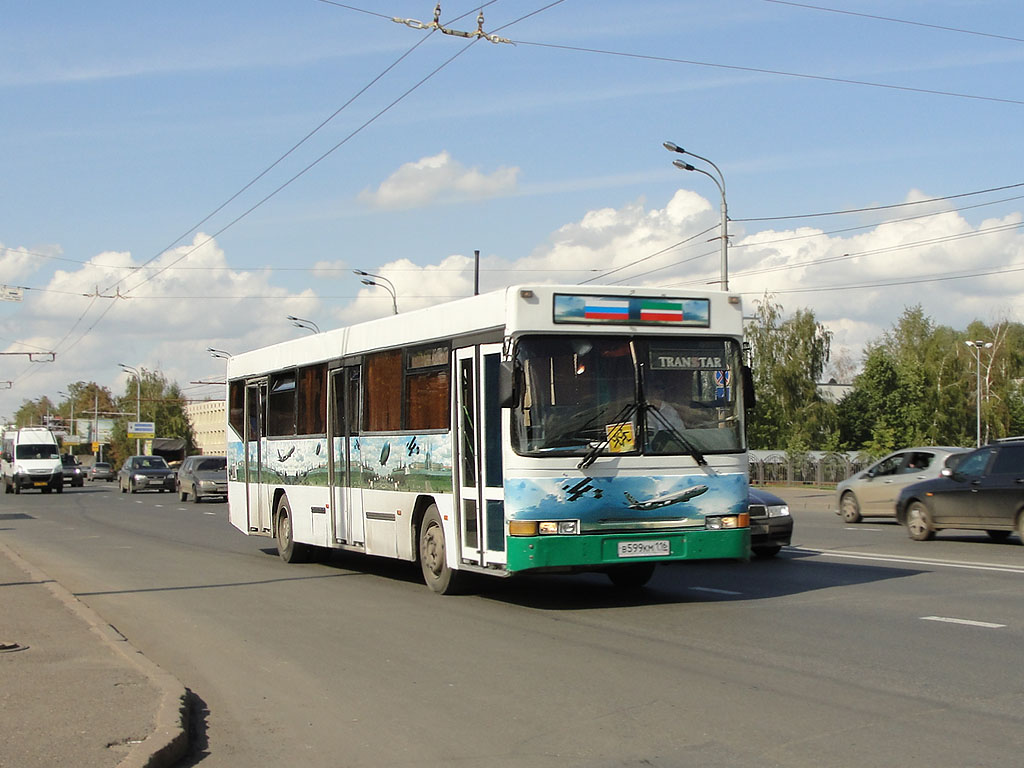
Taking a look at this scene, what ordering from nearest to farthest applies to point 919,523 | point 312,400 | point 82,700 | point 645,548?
point 82,700 → point 645,548 → point 312,400 → point 919,523

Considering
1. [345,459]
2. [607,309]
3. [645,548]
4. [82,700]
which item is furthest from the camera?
[345,459]

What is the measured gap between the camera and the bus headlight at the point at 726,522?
12.0m

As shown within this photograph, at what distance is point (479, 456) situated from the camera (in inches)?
476

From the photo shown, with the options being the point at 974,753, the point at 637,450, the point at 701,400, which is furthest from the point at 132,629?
the point at 974,753

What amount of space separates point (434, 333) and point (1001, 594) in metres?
6.44

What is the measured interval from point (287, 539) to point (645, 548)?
25.4ft

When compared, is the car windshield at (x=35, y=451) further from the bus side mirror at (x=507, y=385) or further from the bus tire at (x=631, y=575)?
the bus side mirror at (x=507, y=385)

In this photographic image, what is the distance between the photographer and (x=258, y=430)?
18953 millimetres

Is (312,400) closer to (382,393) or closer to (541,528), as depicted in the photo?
(382,393)

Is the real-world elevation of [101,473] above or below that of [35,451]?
below

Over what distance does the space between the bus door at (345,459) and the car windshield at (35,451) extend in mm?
45122

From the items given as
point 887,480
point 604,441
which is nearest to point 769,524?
point 604,441

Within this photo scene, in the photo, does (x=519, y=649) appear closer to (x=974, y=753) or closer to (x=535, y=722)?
(x=535, y=722)

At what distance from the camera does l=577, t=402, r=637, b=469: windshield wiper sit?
11.5 m
